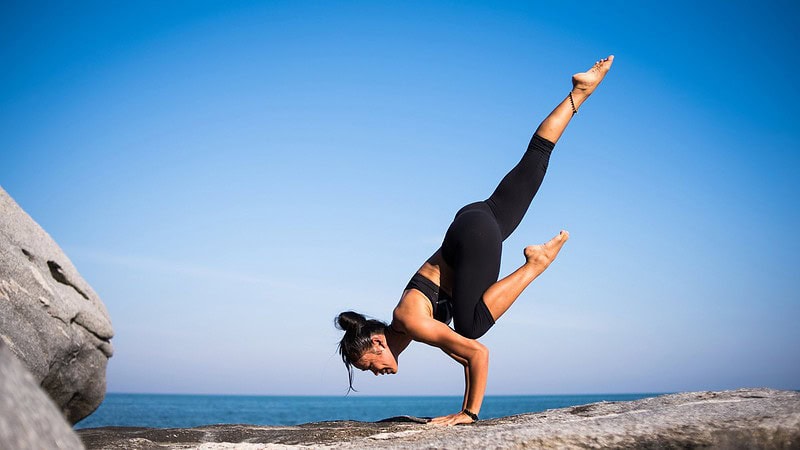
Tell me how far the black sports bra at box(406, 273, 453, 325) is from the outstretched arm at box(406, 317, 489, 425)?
0.42 m

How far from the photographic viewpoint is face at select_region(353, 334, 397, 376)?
4.87 meters

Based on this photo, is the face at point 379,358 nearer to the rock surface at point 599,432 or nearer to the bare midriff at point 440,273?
the rock surface at point 599,432

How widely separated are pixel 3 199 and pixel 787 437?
7403mm

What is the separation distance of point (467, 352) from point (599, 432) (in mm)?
1448

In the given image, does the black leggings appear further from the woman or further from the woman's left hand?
the woman's left hand

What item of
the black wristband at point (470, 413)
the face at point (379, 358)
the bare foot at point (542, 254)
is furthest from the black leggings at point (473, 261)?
the black wristband at point (470, 413)

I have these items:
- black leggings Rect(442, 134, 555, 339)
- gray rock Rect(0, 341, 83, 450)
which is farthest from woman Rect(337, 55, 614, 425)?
gray rock Rect(0, 341, 83, 450)

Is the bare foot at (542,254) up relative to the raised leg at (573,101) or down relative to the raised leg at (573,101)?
down

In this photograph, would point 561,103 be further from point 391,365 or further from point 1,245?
point 1,245

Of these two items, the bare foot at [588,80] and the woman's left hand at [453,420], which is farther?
the bare foot at [588,80]

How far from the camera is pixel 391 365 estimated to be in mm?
4922

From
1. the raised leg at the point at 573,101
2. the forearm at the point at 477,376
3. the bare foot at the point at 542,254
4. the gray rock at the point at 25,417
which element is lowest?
the gray rock at the point at 25,417

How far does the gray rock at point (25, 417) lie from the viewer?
1.49 meters

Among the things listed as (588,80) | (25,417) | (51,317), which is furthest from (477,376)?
(51,317)
